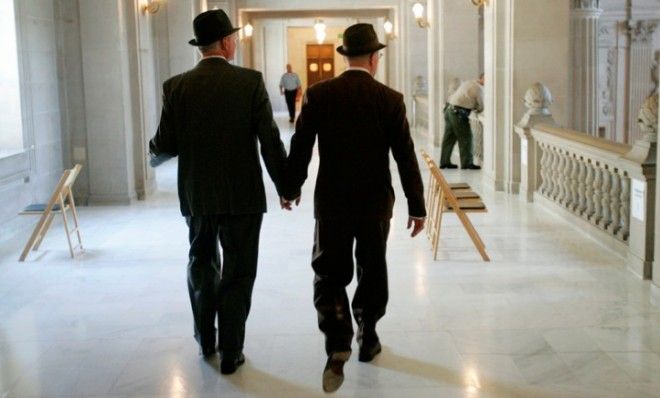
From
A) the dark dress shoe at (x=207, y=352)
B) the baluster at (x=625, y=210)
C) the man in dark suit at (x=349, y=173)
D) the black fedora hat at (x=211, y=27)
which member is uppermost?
the black fedora hat at (x=211, y=27)

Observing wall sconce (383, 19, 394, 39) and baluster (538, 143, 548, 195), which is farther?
wall sconce (383, 19, 394, 39)

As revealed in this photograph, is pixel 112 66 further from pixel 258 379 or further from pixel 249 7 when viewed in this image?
pixel 249 7

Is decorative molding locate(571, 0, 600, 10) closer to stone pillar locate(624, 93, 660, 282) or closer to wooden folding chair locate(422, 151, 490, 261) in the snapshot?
wooden folding chair locate(422, 151, 490, 261)

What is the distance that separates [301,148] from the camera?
462 centimetres

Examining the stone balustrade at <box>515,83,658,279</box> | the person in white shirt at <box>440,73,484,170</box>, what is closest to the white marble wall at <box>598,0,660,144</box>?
the person in white shirt at <box>440,73,484,170</box>

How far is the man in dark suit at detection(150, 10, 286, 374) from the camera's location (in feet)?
15.1

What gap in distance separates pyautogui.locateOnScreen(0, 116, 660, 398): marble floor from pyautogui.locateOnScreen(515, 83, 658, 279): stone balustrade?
212 mm

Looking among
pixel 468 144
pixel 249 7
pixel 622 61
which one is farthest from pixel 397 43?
pixel 468 144

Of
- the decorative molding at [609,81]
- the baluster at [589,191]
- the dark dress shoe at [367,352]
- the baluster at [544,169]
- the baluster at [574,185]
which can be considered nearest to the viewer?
the dark dress shoe at [367,352]

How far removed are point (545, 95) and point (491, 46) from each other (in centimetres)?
130

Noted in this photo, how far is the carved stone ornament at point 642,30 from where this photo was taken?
67.3 ft

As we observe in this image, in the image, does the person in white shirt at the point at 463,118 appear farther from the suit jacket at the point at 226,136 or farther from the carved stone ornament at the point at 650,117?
the suit jacket at the point at 226,136

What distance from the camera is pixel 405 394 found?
4.44 metres

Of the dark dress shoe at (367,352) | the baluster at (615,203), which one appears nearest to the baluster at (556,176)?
the baluster at (615,203)
